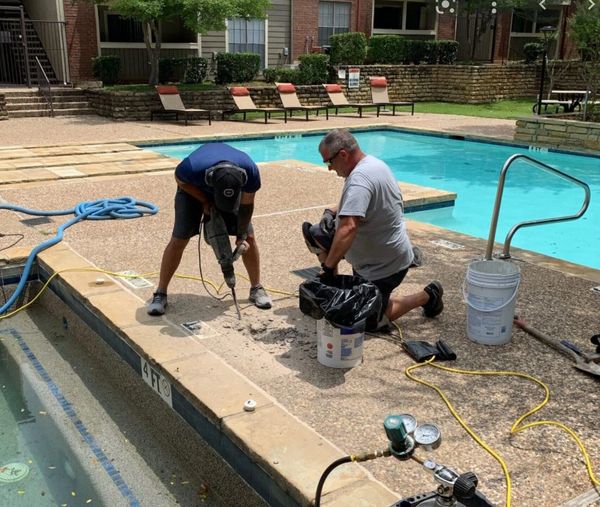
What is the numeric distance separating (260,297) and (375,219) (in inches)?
40.8

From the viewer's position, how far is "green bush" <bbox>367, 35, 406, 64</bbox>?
2262 cm

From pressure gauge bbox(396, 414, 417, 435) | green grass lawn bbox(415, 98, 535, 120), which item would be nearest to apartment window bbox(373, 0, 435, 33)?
green grass lawn bbox(415, 98, 535, 120)

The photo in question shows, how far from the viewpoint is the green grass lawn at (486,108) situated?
1838 cm

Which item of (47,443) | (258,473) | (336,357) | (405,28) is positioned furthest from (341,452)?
(405,28)

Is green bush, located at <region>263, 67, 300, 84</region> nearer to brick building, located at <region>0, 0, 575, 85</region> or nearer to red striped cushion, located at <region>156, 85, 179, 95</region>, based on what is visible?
brick building, located at <region>0, 0, 575, 85</region>

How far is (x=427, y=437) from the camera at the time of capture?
2.15 m

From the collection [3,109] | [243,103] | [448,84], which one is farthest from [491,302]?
[448,84]

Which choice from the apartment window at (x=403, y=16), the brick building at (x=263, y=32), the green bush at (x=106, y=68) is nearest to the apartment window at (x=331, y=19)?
the brick building at (x=263, y=32)

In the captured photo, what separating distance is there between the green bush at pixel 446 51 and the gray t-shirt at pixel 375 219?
21185 millimetres

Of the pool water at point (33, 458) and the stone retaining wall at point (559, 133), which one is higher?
the stone retaining wall at point (559, 133)

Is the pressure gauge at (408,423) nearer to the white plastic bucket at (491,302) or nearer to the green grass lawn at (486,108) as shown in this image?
the white plastic bucket at (491,302)

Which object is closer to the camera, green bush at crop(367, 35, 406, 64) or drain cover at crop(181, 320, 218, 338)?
drain cover at crop(181, 320, 218, 338)

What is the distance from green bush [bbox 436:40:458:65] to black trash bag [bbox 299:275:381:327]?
859 inches

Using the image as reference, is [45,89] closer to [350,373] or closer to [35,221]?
[35,221]
